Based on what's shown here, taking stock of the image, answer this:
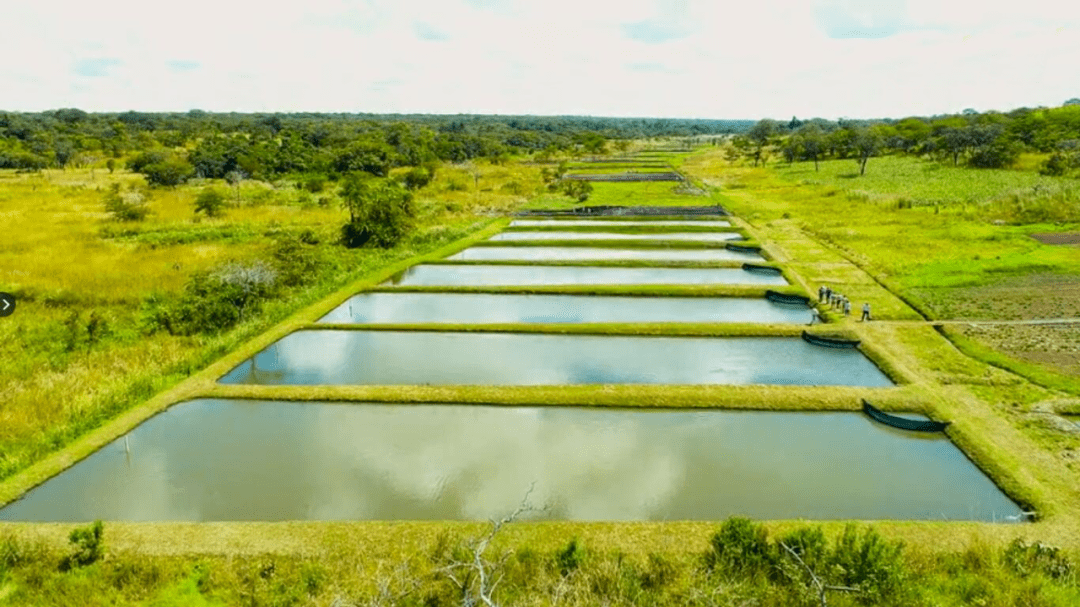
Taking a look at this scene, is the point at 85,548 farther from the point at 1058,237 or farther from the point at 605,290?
the point at 1058,237

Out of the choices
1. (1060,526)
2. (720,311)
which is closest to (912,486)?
(1060,526)

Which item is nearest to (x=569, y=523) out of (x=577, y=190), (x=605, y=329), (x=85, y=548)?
(x=85, y=548)

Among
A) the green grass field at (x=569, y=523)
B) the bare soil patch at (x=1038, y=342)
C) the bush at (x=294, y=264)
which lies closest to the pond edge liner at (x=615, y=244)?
the green grass field at (x=569, y=523)

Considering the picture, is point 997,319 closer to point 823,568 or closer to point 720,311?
point 720,311

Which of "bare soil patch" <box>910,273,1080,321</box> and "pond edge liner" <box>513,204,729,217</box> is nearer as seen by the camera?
"bare soil patch" <box>910,273,1080,321</box>

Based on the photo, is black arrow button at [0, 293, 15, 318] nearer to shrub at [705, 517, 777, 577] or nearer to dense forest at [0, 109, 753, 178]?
shrub at [705, 517, 777, 577]

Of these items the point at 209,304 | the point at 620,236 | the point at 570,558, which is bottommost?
the point at 570,558

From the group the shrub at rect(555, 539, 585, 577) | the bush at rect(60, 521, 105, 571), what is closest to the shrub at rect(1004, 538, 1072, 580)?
the shrub at rect(555, 539, 585, 577)

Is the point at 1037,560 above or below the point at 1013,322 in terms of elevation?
below
